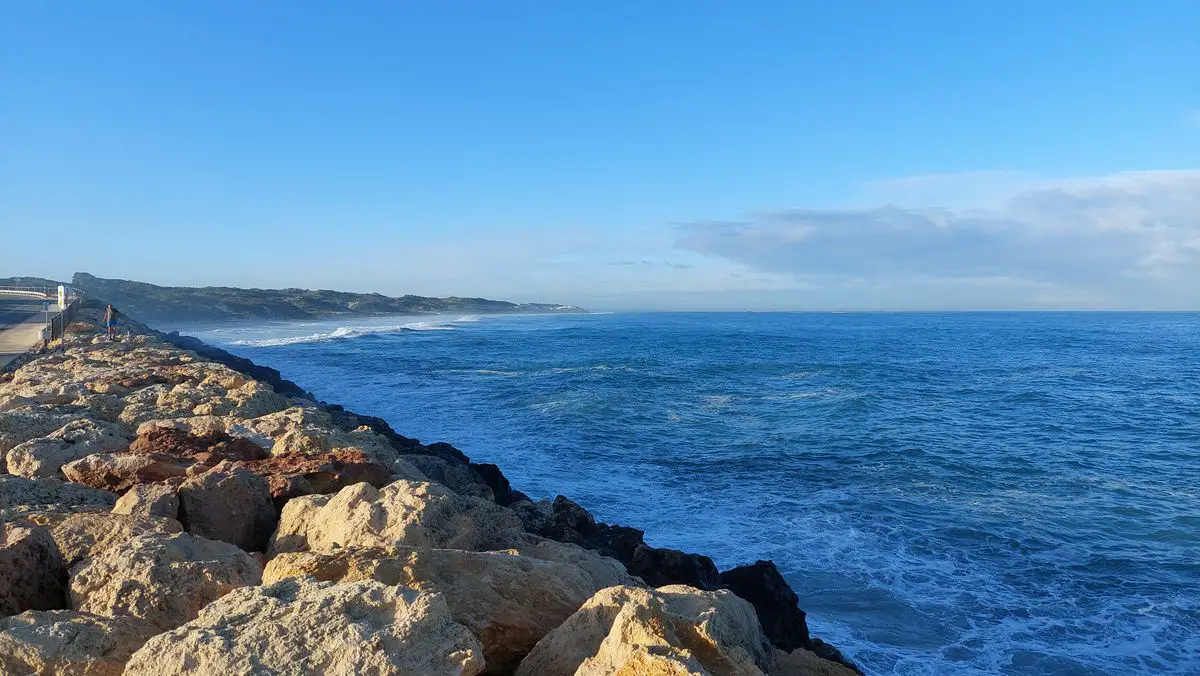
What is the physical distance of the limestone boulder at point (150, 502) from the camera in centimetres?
465

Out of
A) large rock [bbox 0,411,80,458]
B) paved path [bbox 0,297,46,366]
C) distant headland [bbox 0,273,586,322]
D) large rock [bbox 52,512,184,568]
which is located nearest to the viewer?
large rock [bbox 52,512,184,568]

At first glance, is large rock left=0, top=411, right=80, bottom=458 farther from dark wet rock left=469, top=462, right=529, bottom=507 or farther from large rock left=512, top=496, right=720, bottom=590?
large rock left=512, top=496, right=720, bottom=590

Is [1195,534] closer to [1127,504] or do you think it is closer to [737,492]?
[1127,504]

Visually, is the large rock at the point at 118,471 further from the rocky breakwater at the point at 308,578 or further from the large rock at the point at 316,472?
the large rock at the point at 316,472

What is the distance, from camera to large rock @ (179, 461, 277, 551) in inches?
190

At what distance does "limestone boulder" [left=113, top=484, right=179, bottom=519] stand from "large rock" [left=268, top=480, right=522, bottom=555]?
0.71 metres

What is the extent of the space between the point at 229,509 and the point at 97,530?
0.84 meters

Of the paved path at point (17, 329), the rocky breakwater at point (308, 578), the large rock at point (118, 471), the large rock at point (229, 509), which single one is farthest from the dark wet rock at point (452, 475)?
the paved path at point (17, 329)

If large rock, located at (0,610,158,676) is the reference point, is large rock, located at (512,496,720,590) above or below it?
below

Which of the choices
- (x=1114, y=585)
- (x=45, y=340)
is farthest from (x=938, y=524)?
(x=45, y=340)

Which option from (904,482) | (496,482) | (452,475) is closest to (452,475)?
(452,475)

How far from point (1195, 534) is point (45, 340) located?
25.6 m

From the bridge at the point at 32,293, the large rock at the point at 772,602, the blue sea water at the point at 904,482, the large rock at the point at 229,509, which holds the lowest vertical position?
the blue sea water at the point at 904,482

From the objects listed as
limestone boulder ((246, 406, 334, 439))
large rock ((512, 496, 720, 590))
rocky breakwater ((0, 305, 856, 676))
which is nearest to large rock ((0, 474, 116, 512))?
rocky breakwater ((0, 305, 856, 676))
